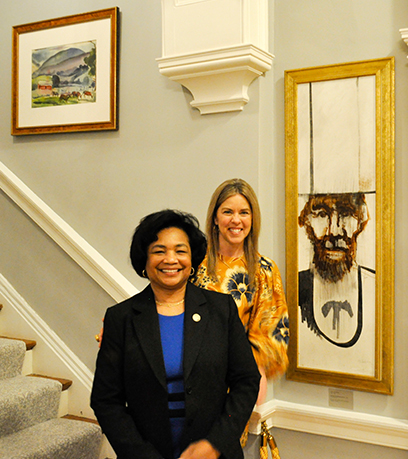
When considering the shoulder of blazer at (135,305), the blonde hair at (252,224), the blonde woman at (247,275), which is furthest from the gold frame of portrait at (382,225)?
the shoulder of blazer at (135,305)

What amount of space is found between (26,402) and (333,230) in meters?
1.73

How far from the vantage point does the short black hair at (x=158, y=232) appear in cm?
179

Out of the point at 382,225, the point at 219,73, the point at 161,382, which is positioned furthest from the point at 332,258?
the point at 161,382

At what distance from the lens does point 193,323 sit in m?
1.78

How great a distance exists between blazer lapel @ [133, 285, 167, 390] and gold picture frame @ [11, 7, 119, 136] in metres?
1.62

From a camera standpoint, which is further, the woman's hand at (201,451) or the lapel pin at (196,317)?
the lapel pin at (196,317)

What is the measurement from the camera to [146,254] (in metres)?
1.82

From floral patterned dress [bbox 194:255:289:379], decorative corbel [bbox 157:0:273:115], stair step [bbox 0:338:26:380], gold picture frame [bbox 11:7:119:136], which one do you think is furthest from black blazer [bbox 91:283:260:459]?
gold picture frame [bbox 11:7:119:136]

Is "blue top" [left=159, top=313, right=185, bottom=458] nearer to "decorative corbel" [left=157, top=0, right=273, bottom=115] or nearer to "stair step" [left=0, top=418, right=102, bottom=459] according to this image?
"stair step" [left=0, top=418, right=102, bottom=459]

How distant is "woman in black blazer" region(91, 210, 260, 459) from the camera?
1.70 m

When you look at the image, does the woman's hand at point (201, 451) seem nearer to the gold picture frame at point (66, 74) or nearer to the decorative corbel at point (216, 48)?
the decorative corbel at point (216, 48)

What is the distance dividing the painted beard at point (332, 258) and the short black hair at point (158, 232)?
983 millimetres

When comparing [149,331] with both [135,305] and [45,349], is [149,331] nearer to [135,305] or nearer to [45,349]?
[135,305]

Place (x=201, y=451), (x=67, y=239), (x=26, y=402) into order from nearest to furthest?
(x=201, y=451)
(x=26, y=402)
(x=67, y=239)
